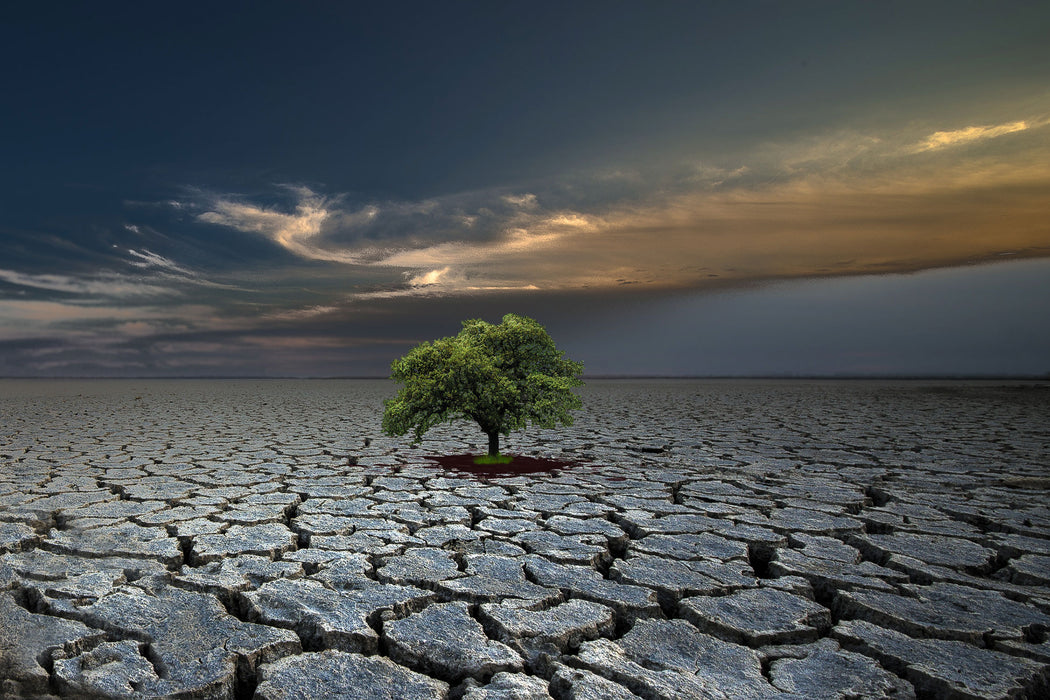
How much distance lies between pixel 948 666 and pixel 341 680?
189 cm

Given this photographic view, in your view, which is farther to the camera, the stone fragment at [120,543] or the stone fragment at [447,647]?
the stone fragment at [120,543]

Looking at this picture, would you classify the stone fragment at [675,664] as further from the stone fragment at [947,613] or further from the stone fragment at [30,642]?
the stone fragment at [30,642]

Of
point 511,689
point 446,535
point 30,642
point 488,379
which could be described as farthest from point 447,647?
point 488,379

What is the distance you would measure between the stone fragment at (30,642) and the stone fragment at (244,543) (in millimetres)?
676

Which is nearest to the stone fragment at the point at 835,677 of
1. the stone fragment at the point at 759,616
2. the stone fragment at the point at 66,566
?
the stone fragment at the point at 759,616

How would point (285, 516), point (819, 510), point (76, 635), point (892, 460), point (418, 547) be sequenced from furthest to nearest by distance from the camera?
point (892, 460)
point (819, 510)
point (285, 516)
point (418, 547)
point (76, 635)

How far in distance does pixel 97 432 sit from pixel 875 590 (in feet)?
31.8

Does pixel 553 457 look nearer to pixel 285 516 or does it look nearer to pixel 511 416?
pixel 511 416

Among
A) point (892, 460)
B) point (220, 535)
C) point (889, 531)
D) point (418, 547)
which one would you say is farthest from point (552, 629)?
point (892, 460)

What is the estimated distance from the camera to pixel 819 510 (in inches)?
153

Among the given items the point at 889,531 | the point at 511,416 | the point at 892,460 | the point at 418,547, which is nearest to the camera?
the point at 418,547

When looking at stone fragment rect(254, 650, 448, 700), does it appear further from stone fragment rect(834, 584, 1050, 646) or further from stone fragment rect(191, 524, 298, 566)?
stone fragment rect(834, 584, 1050, 646)

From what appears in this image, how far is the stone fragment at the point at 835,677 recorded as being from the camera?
1.74 metres

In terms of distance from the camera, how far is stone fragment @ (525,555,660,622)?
7.57 feet
